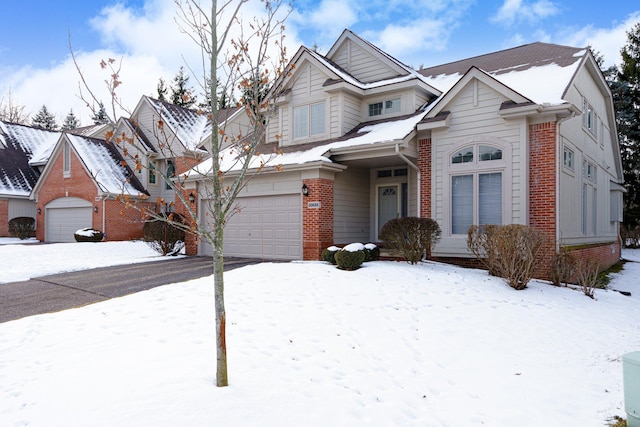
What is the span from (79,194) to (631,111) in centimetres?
3171

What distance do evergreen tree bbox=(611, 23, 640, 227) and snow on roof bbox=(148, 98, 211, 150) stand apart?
80.9 ft

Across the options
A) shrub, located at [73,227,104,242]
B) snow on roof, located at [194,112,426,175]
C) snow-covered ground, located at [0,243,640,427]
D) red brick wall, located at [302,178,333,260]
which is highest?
snow on roof, located at [194,112,426,175]

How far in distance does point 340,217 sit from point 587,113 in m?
8.72

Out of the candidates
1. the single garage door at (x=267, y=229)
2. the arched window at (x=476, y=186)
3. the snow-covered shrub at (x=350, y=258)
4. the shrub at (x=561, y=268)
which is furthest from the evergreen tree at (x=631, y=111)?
the snow-covered shrub at (x=350, y=258)

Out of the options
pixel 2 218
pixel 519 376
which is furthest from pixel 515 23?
pixel 2 218

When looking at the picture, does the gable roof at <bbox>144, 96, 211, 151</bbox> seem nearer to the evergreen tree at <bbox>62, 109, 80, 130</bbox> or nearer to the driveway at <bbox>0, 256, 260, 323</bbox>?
the driveway at <bbox>0, 256, 260, 323</bbox>

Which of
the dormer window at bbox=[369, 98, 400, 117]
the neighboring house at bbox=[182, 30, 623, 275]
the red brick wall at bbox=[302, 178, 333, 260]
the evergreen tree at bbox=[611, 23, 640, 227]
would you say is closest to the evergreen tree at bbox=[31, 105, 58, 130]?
the neighboring house at bbox=[182, 30, 623, 275]

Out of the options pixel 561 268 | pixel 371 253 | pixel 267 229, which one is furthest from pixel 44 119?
pixel 561 268

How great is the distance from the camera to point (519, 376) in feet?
17.5

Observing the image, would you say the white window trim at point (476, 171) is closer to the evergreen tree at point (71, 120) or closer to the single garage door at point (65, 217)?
the single garage door at point (65, 217)

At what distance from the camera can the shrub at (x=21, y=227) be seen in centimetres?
2370

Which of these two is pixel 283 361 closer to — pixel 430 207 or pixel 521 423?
pixel 521 423

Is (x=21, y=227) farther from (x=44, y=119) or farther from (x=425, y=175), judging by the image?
(x=44, y=119)

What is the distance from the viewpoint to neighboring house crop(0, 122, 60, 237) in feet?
80.0
